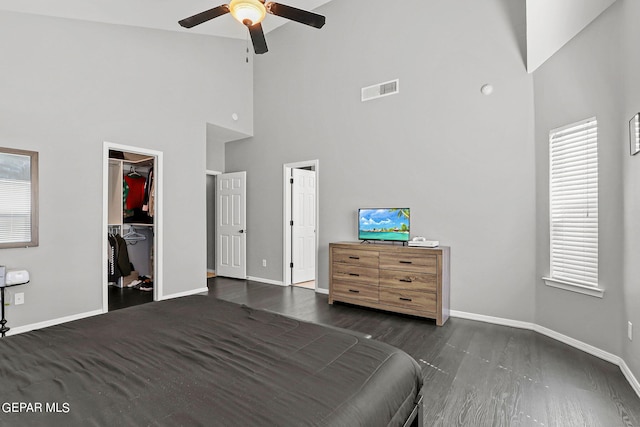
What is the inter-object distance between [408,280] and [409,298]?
203 mm

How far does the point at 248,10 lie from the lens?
233 centimetres

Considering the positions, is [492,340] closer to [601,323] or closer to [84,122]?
[601,323]

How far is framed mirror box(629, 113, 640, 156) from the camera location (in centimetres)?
220

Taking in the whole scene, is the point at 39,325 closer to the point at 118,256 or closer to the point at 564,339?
the point at 118,256

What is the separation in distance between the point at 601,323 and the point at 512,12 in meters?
3.17

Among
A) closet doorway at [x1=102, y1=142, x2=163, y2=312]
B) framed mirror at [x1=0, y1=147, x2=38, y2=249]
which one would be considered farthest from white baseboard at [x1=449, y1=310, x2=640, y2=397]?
framed mirror at [x1=0, y1=147, x2=38, y2=249]

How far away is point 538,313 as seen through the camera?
3354 millimetres

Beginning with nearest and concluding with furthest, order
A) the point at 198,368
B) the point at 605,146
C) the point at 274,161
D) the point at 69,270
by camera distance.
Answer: the point at 198,368, the point at 605,146, the point at 69,270, the point at 274,161

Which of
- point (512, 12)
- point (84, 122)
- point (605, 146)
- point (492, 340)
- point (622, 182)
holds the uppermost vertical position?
point (512, 12)

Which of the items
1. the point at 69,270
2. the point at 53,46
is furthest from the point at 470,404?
the point at 53,46

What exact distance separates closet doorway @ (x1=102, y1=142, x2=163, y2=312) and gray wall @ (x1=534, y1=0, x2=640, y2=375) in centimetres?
458

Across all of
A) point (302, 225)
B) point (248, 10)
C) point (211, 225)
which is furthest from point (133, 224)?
point (248, 10)

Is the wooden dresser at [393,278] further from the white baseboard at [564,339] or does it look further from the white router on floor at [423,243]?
the white baseboard at [564,339]

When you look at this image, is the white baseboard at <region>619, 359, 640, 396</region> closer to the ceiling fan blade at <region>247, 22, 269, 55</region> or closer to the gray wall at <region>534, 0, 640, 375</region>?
the gray wall at <region>534, 0, 640, 375</region>
